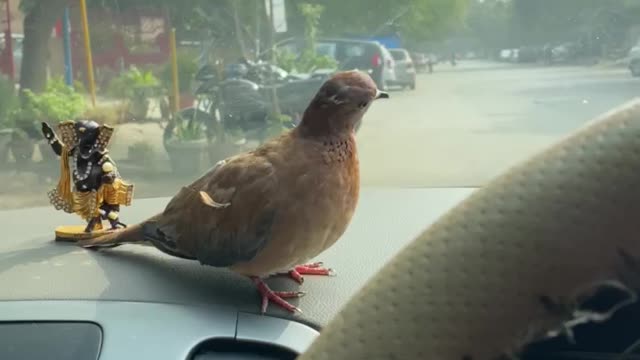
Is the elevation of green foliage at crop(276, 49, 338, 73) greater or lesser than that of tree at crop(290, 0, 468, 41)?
lesser

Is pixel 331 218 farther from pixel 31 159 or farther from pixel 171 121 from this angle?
pixel 171 121

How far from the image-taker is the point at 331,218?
7.41 feet

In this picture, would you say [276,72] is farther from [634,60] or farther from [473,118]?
[634,60]

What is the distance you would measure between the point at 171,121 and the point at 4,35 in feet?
9.09

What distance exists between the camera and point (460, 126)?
283 inches

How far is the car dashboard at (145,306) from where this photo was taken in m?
2.10

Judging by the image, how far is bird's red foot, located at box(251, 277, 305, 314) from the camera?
2.23 metres

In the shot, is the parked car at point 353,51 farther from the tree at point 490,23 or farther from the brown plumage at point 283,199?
the brown plumage at point 283,199

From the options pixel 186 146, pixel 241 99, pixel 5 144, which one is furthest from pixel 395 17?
pixel 5 144

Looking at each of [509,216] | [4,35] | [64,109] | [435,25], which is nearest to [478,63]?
[435,25]

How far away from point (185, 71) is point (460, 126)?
2.02 metres

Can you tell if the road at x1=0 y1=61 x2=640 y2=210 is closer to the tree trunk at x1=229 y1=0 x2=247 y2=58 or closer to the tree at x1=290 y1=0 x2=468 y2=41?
the tree at x1=290 y1=0 x2=468 y2=41

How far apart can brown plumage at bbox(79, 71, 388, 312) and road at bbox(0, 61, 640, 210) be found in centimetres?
120

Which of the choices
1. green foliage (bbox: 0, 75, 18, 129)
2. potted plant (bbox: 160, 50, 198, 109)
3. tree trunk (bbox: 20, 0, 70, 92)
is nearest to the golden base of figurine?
tree trunk (bbox: 20, 0, 70, 92)
